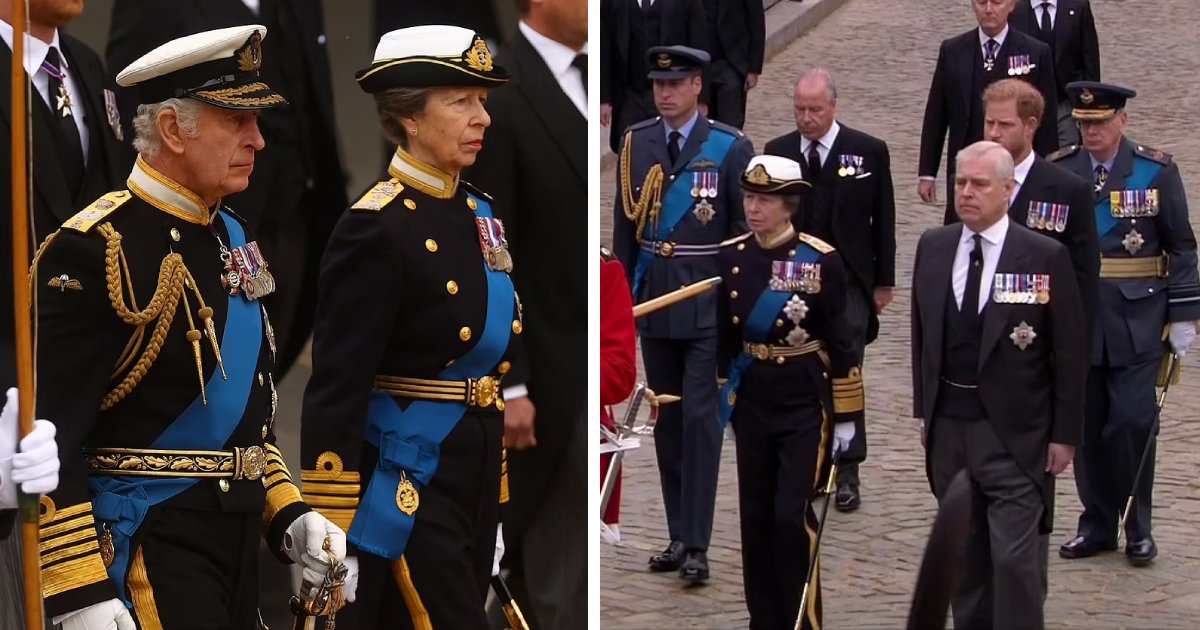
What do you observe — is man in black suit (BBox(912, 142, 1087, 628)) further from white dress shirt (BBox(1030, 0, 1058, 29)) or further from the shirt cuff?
white dress shirt (BBox(1030, 0, 1058, 29))

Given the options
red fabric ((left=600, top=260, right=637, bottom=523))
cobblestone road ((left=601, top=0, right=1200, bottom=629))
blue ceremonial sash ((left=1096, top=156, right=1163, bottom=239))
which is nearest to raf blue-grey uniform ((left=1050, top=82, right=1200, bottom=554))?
blue ceremonial sash ((left=1096, top=156, right=1163, bottom=239))

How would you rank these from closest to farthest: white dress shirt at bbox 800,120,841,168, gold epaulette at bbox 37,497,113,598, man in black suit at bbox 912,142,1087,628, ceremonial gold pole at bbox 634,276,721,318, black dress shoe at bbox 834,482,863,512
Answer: gold epaulette at bbox 37,497,113,598 → man in black suit at bbox 912,142,1087,628 → ceremonial gold pole at bbox 634,276,721,318 → white dress shirt at bbox 800,120,841,168 → black dress shoe at bbox 834,482,863,512

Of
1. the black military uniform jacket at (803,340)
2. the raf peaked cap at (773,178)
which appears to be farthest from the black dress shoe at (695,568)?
the raf peaked cap at (773,178)

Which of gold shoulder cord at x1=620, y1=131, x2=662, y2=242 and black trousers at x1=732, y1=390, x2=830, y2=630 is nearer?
black trousers at x1=732, y1=390, x2=830, y2=630

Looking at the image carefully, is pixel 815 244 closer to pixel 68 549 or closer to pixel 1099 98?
pixel 1099 98

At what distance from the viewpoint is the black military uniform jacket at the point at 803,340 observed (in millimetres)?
8445

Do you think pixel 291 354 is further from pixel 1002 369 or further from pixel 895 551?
pixel 895 551

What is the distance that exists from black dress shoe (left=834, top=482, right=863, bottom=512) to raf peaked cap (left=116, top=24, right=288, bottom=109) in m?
5.22

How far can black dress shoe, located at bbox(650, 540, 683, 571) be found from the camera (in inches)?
→ 371

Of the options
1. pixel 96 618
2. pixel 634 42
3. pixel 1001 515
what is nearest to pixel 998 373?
pixel 1001 515

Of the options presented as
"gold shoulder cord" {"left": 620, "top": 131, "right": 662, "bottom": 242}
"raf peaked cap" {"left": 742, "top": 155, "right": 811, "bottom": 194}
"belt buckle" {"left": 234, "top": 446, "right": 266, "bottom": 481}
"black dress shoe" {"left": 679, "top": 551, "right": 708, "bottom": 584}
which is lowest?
"black dress shoe" {"left": 679, "top": 551, "right": 708, "bottom": 584}

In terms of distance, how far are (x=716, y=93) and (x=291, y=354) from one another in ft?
22.8

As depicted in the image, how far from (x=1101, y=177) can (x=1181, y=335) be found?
75cm

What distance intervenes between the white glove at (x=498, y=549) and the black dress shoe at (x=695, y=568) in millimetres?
3446
